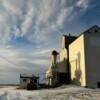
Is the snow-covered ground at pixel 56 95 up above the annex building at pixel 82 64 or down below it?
below

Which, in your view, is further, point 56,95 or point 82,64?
point 82,64

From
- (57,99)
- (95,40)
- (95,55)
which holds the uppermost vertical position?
(95,40)

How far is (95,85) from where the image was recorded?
45781 millimetres

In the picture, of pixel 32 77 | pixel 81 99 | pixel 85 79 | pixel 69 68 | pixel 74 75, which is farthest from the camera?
pixel 32 77

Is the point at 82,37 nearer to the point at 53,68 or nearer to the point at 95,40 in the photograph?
the point at 95,40

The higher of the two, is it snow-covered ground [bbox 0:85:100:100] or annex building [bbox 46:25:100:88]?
annex building [bbox 46:25:100:88]

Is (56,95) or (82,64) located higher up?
(82,64)

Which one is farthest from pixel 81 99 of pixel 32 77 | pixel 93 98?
pixel 32 77

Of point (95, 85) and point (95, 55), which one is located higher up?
point (95, 55)

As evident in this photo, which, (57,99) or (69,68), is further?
(69,68)

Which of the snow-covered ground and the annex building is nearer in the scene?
the snow-covered ground

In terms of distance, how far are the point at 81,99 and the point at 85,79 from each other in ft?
54.6

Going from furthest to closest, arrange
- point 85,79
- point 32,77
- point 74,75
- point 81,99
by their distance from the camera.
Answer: point 32,77
point 74,75
point 85,79
point 81,99

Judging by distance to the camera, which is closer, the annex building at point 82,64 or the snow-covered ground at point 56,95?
the snow-covered ground at point 56,95
